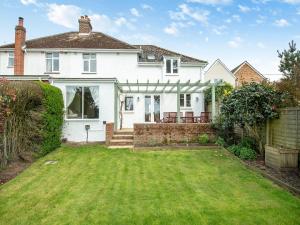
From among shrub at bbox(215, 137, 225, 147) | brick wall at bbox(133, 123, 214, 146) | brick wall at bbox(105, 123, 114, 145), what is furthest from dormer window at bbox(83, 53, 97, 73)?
shrub at bbox(215, 137, 225, 147)

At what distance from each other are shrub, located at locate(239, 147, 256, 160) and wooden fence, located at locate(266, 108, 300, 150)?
788mm

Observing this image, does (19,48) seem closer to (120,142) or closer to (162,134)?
(120,142)

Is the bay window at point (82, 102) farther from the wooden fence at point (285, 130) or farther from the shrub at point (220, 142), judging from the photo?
the wooden fence at point (285, 130)

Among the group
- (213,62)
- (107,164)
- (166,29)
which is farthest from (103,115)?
(213,62)

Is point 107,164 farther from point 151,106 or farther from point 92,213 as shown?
point 151,106

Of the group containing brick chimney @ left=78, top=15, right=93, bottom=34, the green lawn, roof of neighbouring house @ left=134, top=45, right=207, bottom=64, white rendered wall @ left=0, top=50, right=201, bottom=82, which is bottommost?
the green lawn

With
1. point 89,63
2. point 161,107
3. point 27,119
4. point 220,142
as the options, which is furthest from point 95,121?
point 89,63

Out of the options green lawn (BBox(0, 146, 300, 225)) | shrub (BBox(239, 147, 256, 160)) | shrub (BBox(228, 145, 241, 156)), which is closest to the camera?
green lawn (BBox(0, 146, 300, 225))

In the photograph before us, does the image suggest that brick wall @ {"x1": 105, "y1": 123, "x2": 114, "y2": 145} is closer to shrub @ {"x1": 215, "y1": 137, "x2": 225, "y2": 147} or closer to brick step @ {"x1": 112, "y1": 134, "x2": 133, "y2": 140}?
brick step @ {"x1": 112, "y1": 134, "x2": 133, "y2": 140}

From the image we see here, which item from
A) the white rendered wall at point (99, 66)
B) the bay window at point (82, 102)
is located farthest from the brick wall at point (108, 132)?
the white rendered wall at point (99, 66)

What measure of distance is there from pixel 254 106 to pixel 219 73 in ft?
94.1

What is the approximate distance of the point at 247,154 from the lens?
510 inches

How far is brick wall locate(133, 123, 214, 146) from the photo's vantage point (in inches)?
663

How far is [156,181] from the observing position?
32.8 ft
